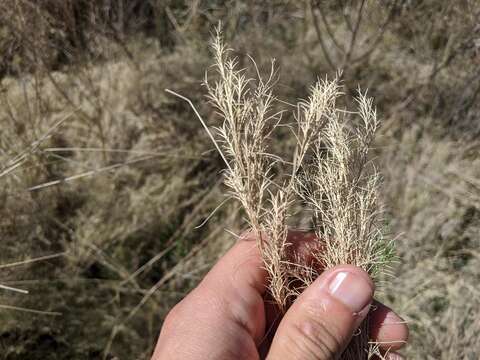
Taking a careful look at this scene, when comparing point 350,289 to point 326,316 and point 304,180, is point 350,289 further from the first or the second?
point 304,180

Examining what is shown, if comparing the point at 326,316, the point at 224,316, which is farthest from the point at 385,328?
the point at 224,316

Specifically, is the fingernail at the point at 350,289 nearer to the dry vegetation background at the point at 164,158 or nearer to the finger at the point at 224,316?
the finger at the point at 224,316

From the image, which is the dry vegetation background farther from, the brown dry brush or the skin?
the brown dry brush

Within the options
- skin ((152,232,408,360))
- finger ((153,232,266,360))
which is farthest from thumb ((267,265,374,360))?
finger ((153,232,266,360))

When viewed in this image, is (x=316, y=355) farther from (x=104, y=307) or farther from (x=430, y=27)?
(x=430, y=27)

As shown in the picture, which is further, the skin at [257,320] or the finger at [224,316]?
the finger at [224,316]

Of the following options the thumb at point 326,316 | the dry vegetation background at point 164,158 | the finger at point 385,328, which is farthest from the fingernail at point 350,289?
the dry vegetation background at point 164,158
